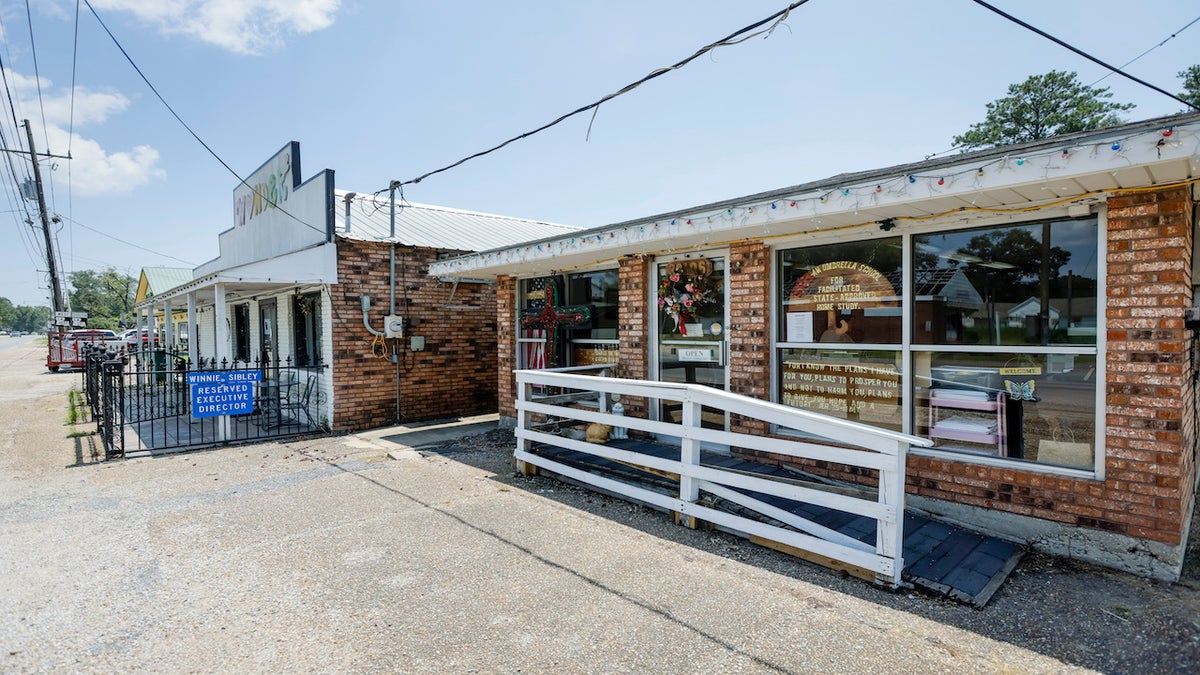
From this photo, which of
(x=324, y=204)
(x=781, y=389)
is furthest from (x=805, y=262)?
(x=324, y=204)

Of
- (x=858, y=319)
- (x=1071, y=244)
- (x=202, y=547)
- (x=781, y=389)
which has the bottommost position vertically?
(x=202, y=547)

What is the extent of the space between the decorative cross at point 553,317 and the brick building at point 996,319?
174cm

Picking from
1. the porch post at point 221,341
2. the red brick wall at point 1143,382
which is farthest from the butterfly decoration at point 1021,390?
the porch post at point 221,341

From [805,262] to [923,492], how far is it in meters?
2.39

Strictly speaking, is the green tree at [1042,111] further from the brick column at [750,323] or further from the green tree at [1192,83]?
the brick column at [750,323]

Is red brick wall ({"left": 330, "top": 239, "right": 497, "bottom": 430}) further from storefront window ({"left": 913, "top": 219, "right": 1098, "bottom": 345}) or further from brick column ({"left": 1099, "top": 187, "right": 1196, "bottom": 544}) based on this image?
brick column ({"left": 1099, "top": 187, "right": 1196, "bottom": 544})

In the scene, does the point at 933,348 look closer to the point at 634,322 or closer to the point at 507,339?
the point at 634,322

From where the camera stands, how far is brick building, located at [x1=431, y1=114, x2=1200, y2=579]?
3.95m

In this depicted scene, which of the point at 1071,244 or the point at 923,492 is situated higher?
the point at 1071,244

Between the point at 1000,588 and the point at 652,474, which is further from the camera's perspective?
the point at 652,474

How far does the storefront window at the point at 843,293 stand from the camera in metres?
5.40

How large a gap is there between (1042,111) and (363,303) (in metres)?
38.0

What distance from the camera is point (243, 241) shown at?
613 inches

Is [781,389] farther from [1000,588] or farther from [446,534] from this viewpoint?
[446,534]
